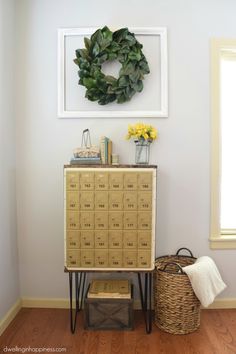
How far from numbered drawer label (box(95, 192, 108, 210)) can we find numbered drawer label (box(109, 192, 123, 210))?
0.03 m

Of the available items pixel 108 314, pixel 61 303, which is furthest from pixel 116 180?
pixel 61 303

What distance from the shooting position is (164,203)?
229cm

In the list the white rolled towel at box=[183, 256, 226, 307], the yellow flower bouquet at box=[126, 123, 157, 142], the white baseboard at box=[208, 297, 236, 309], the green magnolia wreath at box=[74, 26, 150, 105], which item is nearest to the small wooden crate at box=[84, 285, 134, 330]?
the white rolled towel at box=[183, 256, 226, 307]

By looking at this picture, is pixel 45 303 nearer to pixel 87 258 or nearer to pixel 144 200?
pixel 87 258

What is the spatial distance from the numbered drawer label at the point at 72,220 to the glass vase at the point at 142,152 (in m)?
0.62

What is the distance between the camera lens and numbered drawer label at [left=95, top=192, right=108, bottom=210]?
1.92 meters

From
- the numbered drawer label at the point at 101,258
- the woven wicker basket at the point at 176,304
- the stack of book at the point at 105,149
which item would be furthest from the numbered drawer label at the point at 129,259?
the stack of book at the point at 105,149

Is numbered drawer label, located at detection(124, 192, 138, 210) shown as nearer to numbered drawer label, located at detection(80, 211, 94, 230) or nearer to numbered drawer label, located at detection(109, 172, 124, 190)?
numbered drawer label, located at detection(109, 172, 124, 190)

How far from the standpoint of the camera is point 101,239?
193 centimetres

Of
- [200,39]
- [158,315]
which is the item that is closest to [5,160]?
[158,315]

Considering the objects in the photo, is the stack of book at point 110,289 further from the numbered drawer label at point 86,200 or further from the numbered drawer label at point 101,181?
the numbered drawer label at point 101,181

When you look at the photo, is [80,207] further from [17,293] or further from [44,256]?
[17,293]

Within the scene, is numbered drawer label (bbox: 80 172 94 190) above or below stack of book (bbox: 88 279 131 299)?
above

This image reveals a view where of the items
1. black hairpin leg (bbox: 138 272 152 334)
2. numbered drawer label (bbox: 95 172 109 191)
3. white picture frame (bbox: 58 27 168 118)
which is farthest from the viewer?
white picture frame (bbox: 58 27 168 118)
